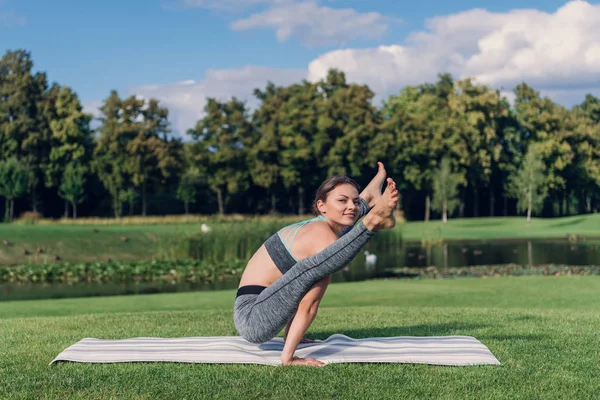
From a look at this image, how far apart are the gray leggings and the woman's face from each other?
0.37m

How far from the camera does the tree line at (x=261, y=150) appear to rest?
42750 mm

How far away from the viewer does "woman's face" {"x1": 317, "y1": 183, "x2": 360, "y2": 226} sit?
514 centimetres

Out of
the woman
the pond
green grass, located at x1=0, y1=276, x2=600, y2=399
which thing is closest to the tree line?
the pond

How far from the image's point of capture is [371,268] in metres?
22.3

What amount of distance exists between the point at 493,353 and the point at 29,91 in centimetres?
4470

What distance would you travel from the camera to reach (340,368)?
490cm

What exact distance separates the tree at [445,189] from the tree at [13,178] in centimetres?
2741

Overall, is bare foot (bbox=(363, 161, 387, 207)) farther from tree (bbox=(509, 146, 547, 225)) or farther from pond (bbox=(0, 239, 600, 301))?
tree (bbox=(509, 146, 547, 225))

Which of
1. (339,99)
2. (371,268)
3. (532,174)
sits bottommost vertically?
(371,268)

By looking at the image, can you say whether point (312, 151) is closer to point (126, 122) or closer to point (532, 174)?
point (126, 122)

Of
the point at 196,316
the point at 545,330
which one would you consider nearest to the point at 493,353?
the point at 545,330

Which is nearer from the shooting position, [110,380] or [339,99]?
[110,380]

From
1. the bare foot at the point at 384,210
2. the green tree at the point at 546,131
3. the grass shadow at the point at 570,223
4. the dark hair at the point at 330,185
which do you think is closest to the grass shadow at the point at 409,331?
the dark hair at the point at 330,185

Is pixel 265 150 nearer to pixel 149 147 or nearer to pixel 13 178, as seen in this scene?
pixel 149 147
